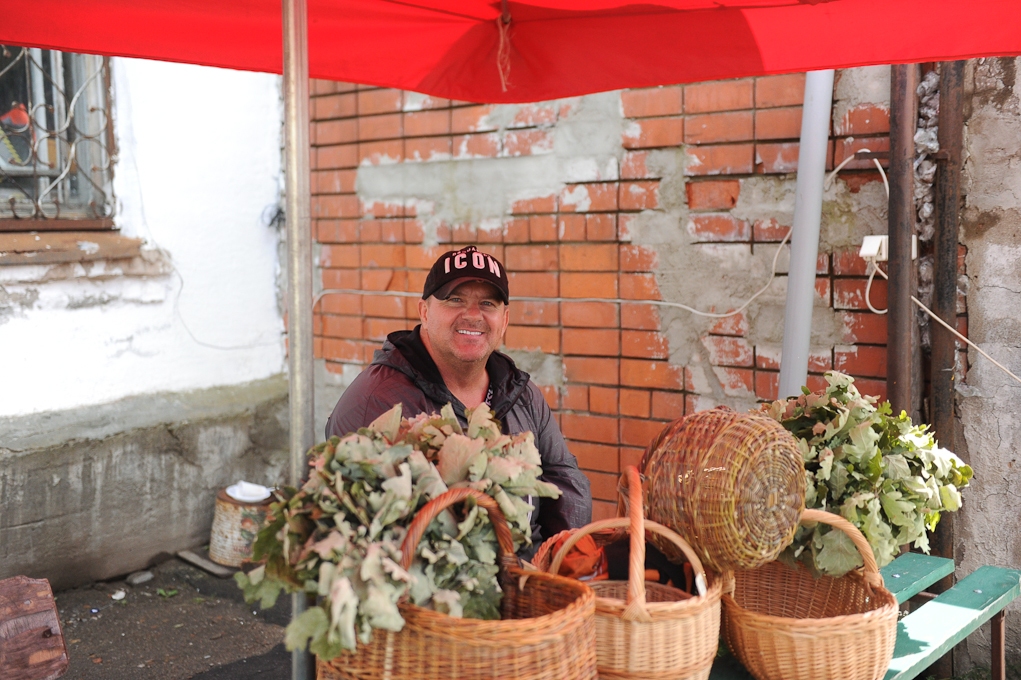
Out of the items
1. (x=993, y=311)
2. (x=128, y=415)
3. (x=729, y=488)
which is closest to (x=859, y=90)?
(x=993, y=311)

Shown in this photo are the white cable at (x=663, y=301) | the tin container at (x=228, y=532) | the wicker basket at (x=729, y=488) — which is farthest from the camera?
the tin container at (x=228, y=532)

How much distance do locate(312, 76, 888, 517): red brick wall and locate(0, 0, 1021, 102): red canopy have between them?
0.63 m

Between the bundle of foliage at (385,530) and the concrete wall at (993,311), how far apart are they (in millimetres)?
2062

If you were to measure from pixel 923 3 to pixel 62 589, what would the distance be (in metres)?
3.96

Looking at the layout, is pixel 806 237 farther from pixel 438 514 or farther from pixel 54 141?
pixel 54 141

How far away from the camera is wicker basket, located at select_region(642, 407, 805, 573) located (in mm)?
1737

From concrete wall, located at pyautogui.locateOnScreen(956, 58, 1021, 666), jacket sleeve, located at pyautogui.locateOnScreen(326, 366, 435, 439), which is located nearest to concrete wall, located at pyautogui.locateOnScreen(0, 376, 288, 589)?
jacket sleeve, located at pyautogui.locateOnScreen(326, 366, 435, 439)

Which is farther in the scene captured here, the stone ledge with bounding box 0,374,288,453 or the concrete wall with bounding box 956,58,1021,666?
the stone ledge with bounding box 0,374,288,453

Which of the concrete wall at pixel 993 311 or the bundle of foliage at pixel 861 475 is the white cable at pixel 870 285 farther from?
the bundle of foliage at pixel 861 475

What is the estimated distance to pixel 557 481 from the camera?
2.95 metres

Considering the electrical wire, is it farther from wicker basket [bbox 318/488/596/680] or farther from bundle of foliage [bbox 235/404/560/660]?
wicker basket [bbox 318/488/596/680]

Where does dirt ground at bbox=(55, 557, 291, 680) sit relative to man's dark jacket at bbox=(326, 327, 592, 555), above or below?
below

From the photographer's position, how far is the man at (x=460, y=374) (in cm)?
274

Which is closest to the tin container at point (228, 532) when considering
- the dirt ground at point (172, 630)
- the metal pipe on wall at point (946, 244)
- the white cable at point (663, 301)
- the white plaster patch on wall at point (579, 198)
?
the dirt ground at point (172, 630)
